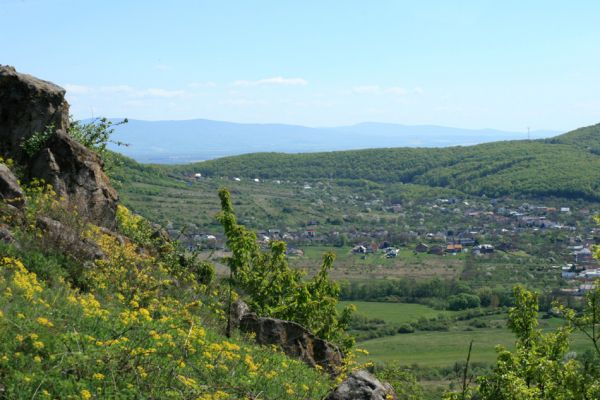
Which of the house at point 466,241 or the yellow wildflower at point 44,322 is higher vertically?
the yellow wildflower at point 44,322

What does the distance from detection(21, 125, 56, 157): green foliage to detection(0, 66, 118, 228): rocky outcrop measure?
0.28ft

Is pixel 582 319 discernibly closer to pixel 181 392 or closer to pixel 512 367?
pixel 512 367

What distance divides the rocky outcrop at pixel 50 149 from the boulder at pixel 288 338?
4695 millimetres

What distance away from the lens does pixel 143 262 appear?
14.1 meters

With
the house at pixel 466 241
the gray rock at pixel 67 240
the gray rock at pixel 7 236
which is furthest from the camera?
the house at pixel 466 241

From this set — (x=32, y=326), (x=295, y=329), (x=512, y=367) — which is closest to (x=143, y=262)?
(x=295, y=329)

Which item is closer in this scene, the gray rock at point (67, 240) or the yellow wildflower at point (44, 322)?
the yellow wildflower at point (44, 322)

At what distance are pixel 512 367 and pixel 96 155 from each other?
11462mm

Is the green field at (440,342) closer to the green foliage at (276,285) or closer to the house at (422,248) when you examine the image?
the green foliage at (276,285)

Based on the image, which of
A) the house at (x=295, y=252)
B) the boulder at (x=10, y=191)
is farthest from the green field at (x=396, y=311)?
the boulder at (x=10, y=191)

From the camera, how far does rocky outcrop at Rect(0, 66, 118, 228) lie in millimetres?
15922

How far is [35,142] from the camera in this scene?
1641cm

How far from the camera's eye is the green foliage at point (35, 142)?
16.3 meters

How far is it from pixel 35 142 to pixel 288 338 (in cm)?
787
